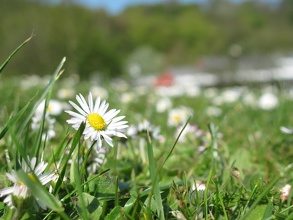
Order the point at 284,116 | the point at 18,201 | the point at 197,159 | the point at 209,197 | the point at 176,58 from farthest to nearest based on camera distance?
the point at 176,58 → the point at 284,116 → the point at 197,159 → the point at 209,197 → the point at 18,201

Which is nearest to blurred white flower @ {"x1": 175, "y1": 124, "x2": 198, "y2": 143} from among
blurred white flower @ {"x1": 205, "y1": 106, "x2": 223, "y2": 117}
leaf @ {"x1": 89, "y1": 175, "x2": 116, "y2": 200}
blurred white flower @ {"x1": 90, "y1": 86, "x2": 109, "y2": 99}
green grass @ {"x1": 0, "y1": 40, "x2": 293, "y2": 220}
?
green grass @ {"x1": 0, "y1": 40, "x2": 293, "y2": 220}

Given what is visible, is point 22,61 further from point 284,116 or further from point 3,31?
point 284,116

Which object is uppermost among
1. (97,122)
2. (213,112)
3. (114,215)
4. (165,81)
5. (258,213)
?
(97,122)

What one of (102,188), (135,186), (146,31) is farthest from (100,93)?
(146,31)

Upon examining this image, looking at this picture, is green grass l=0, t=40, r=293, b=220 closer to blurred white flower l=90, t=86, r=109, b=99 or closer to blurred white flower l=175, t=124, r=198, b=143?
blurred white flower l=175, t=124, r=198, b=143

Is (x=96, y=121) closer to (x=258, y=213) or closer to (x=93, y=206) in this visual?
(x=93, y=206)

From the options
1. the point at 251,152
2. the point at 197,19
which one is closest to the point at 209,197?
the point at 251,152
